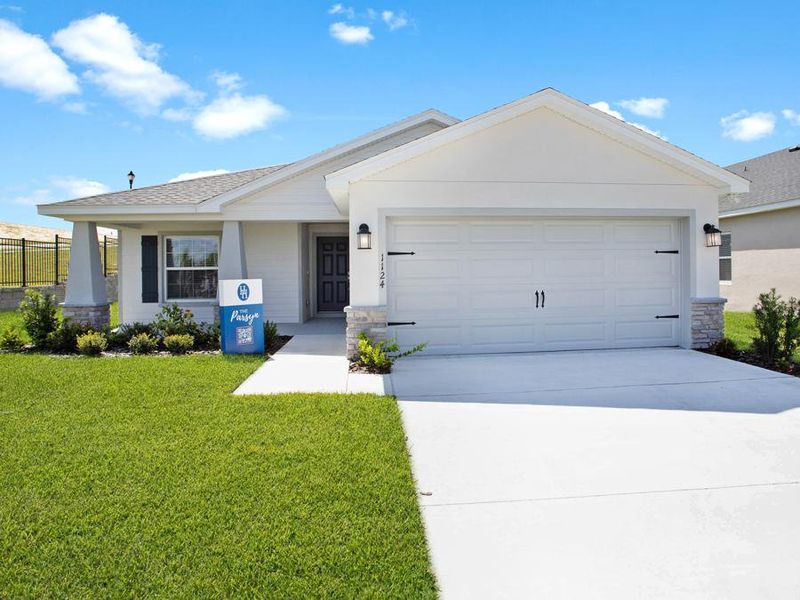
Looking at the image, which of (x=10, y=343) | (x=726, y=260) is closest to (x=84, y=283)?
(x=10, y=343)

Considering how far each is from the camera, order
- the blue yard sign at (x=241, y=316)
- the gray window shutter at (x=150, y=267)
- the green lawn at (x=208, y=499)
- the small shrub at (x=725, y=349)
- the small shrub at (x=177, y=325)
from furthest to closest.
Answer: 1. the gray window shutter at (x=150, y=267)
2. the small shrub at (x=177, y=325)
3. the blue yard sign at (x=241, y=316)
4. the small shrub at (x=725, y=349)
5. the green lawn at (x=208, y=499)

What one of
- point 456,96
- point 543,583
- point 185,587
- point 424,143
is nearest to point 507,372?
point 424,143

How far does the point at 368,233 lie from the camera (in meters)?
8.35

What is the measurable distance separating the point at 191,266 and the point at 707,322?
1193 centimetres

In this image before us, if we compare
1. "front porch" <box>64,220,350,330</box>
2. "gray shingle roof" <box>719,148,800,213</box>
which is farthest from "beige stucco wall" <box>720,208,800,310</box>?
"front porch" <box>64,220,350,330</box>

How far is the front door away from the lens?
1535 cm

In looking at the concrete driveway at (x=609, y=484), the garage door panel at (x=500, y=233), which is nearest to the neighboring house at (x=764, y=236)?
the garage door panel at (x=500, y=233)

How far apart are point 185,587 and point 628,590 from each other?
2.24 meters

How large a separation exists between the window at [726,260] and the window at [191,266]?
15548mm

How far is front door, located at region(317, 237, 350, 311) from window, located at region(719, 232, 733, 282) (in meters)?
12.0

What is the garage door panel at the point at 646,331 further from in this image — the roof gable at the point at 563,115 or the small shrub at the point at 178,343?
the small shrub at the point at 178,343

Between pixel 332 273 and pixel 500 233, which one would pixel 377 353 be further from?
pixel 332 273

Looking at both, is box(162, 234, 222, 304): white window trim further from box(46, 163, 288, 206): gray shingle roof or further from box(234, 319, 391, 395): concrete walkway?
box(234, 319, 391, 395): concrete walkway

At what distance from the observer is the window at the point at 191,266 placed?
45.0ft
